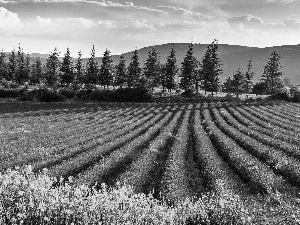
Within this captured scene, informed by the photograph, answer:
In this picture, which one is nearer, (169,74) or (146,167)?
(146,167)

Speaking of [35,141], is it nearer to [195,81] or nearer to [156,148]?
[156,148]

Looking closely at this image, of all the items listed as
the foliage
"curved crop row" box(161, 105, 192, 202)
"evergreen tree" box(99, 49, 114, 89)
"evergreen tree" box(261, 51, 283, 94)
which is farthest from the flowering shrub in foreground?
the foliage

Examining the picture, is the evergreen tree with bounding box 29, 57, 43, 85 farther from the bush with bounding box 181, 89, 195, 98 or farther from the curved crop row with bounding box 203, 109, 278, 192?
the curved crop row with bounding box 203, 109, 278, 192

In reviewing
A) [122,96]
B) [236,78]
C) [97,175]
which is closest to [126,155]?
[97,175]

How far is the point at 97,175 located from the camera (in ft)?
47.8

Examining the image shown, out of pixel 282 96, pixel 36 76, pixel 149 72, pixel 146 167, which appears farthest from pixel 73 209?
pixel 36 76

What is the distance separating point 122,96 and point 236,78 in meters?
32.6

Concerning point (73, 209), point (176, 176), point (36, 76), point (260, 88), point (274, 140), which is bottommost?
point (176, 176)

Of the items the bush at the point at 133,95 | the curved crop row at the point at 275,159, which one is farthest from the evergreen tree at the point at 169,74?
the curved crop row at the point at 275,159

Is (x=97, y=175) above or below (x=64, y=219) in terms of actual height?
below

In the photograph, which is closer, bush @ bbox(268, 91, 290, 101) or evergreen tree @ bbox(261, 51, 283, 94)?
bush @ bbox(268, 91, 290, 101)

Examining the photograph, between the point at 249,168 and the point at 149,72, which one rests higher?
the point at 149,72

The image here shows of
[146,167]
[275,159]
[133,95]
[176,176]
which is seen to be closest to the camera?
[176,176]

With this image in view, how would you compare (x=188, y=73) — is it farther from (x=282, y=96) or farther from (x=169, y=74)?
(x=282, y=96)
